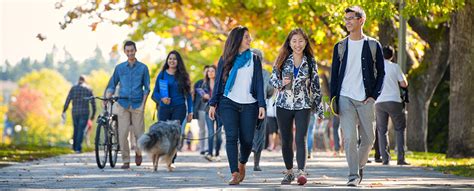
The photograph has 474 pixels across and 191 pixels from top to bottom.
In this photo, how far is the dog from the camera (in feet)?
60.5

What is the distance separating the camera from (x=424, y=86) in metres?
33.5

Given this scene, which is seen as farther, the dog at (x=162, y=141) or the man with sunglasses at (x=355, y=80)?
the dog at (x=162, y=141)

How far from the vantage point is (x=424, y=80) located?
110 ft

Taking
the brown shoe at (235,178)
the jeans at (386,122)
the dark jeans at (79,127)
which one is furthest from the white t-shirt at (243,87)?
the dark jeans at (79,127)

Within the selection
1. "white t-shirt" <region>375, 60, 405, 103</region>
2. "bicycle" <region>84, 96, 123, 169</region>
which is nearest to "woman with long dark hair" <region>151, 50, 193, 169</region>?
"bicycle" <region>84, 96, 123, 169</region>

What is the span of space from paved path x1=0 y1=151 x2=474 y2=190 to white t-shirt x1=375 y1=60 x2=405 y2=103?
1.07m

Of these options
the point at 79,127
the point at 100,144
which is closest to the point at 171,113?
the point at 100,144

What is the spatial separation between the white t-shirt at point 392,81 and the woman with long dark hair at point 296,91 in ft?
18.9

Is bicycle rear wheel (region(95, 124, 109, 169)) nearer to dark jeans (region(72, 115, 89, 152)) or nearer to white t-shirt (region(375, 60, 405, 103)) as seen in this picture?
white t-shirt (region(375, 60, 405, 103))

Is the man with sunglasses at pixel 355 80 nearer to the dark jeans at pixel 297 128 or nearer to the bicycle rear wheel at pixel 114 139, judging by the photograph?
the dark jeans at pixel 297 128

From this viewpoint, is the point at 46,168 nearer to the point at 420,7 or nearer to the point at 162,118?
the point at 162,118

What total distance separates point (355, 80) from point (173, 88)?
247 inches

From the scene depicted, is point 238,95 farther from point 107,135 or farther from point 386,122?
point 386,122

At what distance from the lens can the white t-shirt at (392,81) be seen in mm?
20312
